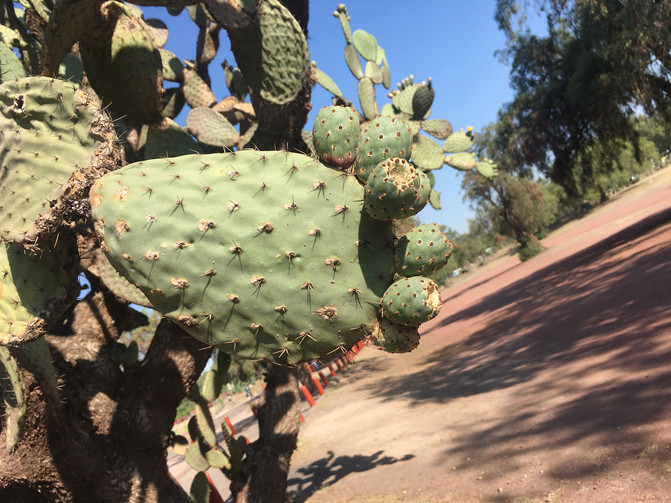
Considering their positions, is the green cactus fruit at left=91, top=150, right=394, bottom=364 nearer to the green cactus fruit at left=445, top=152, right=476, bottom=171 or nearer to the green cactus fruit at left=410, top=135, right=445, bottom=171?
the green cactus fruit at left=410, top=135, right=445, bottom=171

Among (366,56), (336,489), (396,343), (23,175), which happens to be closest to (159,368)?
(23,175)

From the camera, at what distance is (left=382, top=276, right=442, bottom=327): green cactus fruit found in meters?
1.59

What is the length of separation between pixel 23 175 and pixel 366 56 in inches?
161

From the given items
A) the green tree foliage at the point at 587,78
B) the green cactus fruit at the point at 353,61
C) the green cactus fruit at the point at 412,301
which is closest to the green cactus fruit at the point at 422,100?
the green cactus fruit at the point at 353,61

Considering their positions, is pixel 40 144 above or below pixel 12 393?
above

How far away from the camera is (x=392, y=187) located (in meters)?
1.50

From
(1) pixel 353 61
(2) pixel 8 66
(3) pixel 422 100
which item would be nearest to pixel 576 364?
(3) pixel 422 100

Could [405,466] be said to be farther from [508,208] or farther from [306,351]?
[508,208]

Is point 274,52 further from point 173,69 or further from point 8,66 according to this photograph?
point 173,69

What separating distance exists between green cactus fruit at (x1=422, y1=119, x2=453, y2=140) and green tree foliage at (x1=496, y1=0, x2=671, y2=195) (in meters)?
7.83

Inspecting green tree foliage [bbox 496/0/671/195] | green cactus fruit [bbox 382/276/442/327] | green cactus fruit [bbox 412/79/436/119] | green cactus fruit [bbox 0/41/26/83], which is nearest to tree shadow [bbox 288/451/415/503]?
green cactus fruit [bbox 412/79/436/119]

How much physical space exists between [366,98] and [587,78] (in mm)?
12463

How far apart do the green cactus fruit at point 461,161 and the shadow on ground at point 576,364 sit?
2632mm

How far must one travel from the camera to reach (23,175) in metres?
1.96
